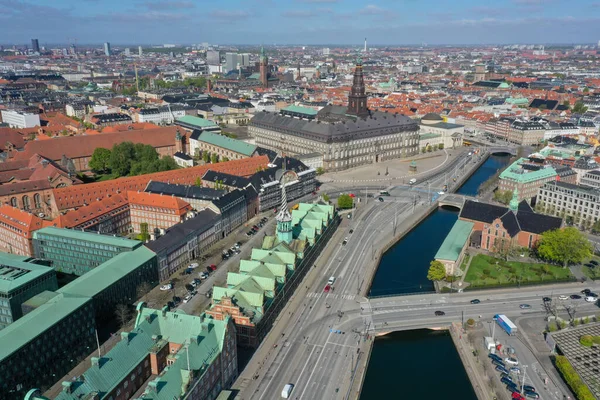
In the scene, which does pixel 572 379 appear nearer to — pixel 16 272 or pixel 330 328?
pixel 330 328

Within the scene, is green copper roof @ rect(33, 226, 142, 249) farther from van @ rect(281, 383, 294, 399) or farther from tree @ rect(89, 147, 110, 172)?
tree @ rect(89, 147, 110, 172)

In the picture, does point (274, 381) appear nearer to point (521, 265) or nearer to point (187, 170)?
point (521, 265)

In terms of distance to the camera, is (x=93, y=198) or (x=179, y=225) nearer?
(x=179, y=225)

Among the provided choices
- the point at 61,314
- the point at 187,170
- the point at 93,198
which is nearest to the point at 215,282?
the point at 61,314

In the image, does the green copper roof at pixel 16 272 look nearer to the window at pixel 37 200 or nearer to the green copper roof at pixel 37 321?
the green copper roof at pixel 37 321

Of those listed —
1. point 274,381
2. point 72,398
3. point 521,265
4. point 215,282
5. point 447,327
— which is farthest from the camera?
point 521,265

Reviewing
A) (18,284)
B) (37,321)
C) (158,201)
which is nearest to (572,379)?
(37,321)

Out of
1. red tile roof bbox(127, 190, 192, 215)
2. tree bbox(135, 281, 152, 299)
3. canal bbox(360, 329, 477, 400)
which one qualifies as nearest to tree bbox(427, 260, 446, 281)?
canal bbox(360, 329, 477, 400)
